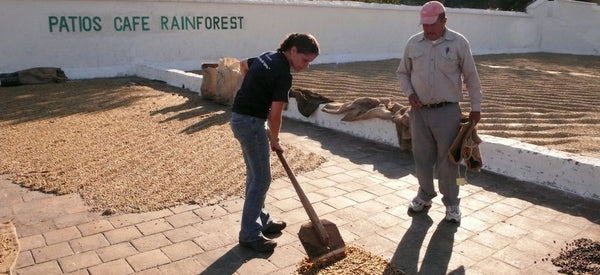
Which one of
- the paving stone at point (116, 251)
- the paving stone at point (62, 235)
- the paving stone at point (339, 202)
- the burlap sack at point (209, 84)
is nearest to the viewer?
the paving stone at point (116, 251)

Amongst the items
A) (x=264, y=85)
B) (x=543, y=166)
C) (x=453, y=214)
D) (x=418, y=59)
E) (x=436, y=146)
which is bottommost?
(x=453, y=214)

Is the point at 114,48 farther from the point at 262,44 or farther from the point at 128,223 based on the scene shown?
the point at 128,223

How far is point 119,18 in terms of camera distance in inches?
534

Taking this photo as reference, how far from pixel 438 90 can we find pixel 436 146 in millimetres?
502

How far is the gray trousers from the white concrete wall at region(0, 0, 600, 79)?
1103 cm

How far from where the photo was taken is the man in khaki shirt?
393 cm

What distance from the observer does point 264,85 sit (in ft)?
11.0

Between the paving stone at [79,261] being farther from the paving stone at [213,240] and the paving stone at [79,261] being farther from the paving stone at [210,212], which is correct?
the paving stone at [210,212]

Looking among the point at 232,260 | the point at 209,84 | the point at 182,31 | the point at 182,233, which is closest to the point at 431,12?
the point at 232,260

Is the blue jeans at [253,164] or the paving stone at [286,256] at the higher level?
the blue jeans at [253,164]

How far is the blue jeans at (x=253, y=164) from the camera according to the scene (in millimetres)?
3443

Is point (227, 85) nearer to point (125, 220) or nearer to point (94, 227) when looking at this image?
point (125, 220)

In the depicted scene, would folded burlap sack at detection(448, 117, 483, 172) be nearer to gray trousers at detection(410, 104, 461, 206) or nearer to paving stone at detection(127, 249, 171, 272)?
gray trousers at detection(410, 104, 461, 206)

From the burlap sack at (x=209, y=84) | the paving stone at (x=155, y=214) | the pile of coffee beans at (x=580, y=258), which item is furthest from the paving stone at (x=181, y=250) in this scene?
the burlap sack at (x=209, y=84)
